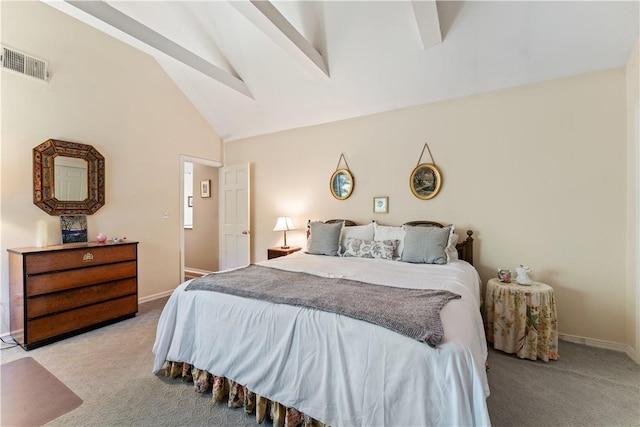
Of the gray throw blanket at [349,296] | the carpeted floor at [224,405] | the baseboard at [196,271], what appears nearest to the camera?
the gray throw blanket at [349,296]

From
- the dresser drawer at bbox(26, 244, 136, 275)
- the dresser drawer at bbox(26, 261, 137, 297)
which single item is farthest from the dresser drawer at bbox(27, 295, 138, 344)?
the dresser drawer at bbox(26, 244, 136, 275)

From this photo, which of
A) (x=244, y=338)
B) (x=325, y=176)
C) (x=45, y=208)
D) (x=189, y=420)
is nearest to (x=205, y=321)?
(x=244, y=338)

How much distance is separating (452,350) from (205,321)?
4.90 ft

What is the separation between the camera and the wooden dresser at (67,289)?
2402 mm

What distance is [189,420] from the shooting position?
1.61 meters

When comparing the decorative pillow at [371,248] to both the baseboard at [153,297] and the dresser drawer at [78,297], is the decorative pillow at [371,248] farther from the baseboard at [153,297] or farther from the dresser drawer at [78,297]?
the baseboard at [153,297]

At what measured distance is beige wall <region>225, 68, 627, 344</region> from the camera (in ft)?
8.16

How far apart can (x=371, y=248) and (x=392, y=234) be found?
324mm

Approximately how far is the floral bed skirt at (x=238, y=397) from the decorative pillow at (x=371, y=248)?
182 cm

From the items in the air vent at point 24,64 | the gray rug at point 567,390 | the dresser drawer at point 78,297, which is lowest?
the gray rug at point 567,390

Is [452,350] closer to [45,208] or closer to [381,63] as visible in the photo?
[381,63]

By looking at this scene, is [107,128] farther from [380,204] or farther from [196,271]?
[380,204]

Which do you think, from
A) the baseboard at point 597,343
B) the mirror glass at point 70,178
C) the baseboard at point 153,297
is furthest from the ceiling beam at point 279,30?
the baseboard at point 597,343

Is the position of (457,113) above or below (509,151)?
above
